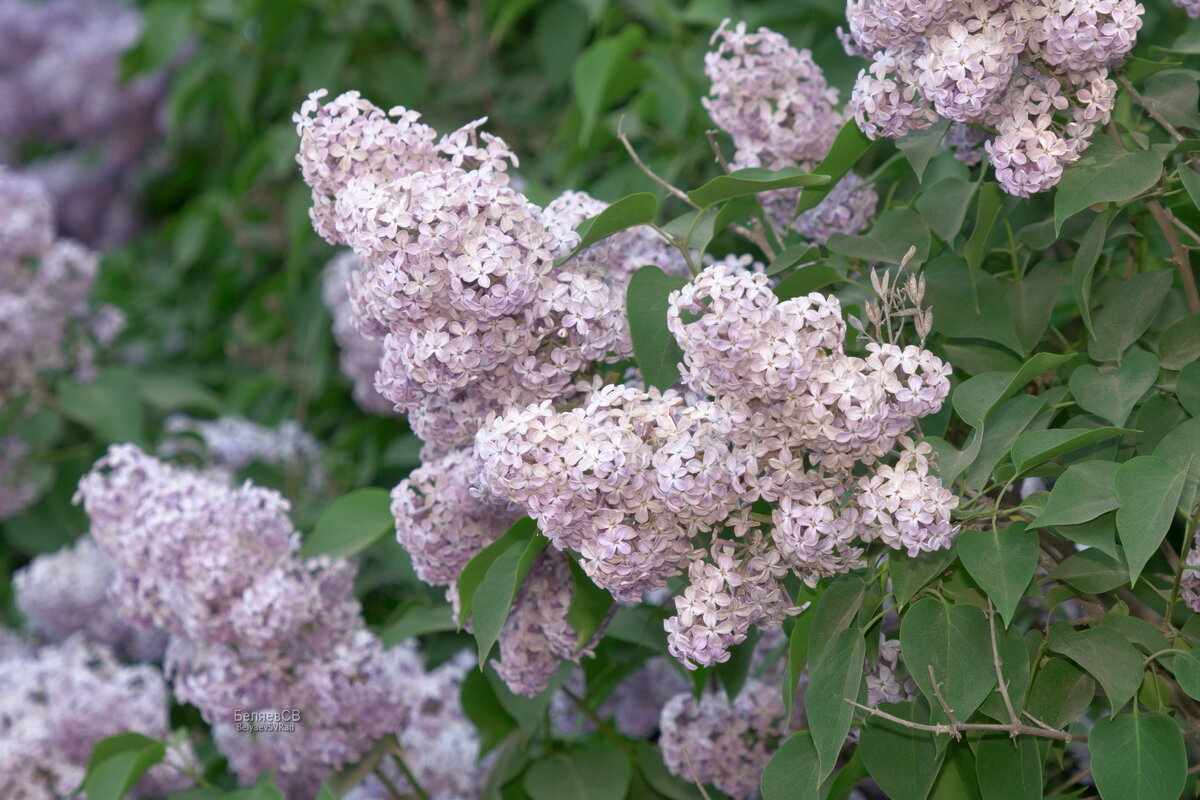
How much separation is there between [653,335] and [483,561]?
25 centimetres

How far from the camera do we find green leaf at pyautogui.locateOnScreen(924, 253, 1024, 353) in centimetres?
110

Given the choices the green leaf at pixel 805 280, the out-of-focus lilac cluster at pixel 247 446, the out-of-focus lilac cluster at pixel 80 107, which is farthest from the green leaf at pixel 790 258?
the out-of-focus lilac cluster at pixel 80 107

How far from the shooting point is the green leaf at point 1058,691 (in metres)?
1.00

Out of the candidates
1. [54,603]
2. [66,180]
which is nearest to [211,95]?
[66,180]

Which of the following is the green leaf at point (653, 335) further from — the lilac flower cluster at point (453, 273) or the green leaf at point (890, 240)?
the green leaf at point (890, 240)

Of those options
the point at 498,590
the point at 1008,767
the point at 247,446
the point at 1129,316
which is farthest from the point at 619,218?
the point at 247,446

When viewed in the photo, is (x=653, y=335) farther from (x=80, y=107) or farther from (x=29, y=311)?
(x=80, y=107)

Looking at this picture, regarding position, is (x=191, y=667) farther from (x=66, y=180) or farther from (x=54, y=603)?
(x=66, y=180)

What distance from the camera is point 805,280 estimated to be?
1.10 meters

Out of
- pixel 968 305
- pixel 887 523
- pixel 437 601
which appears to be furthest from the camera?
pixel 437 601

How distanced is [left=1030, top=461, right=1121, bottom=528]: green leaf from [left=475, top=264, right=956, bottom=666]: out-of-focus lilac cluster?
0.07m

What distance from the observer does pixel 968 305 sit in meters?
1.11

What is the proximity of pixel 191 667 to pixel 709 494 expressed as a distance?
2.93 feet

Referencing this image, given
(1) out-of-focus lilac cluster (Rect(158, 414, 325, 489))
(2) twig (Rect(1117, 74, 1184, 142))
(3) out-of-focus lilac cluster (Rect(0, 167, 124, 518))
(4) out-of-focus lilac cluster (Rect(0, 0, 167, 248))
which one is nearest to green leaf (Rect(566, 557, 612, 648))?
(2) twig (Rect(1117, 74, 1184, 142))
